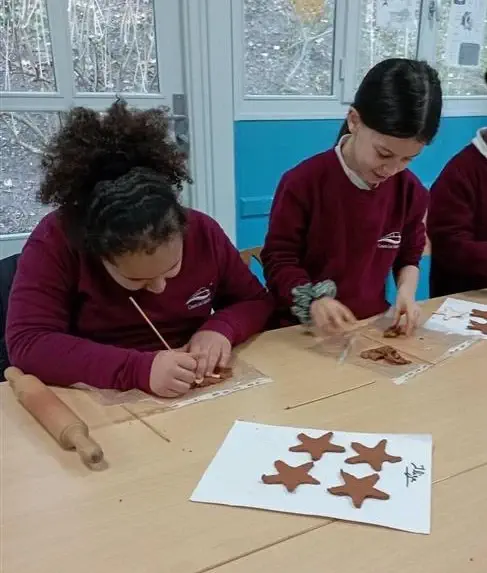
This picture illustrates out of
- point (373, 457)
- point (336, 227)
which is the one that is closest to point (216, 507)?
point (373, 457)

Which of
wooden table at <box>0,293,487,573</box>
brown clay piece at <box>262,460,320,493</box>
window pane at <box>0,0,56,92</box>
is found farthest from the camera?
window pane at <box>0,0,56,92</box>

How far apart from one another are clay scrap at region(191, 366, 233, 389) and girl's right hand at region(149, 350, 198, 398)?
0.02 m

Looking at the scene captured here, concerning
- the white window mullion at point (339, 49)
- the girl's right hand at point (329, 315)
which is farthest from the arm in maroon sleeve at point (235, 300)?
the white window mullion at point (339, 49)

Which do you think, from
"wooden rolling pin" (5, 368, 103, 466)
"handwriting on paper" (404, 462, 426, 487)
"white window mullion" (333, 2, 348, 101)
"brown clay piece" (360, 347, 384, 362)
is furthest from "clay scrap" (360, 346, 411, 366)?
"white window mullion" (333, 2, 348, 101)

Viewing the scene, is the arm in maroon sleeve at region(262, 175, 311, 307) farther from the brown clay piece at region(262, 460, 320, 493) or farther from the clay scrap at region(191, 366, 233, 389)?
the brown clay piece at region(262, 460, 320, 493)

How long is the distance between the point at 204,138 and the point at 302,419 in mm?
1566

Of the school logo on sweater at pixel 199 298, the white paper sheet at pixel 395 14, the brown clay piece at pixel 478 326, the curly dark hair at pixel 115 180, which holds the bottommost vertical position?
the brown clay piece at pixel 478 326

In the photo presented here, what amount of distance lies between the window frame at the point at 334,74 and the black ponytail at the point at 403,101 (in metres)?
1.14

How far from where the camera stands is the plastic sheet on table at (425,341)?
1.10 metres

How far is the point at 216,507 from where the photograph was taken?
0.66 meters

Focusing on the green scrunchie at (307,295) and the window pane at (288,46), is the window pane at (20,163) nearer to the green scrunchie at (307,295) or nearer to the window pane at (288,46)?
the window pane at (288,46)

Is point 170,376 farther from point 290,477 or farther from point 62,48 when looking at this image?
point 62,48

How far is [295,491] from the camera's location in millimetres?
691

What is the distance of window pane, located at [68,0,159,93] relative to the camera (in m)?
2.01
